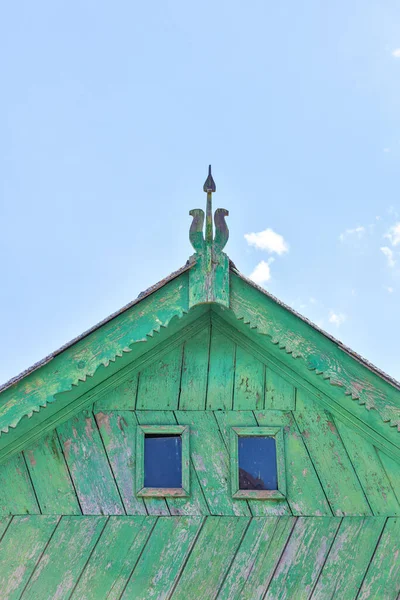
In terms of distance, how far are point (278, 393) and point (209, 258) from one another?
1.04 metres

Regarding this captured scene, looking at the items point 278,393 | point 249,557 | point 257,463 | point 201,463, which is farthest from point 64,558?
point 278,393

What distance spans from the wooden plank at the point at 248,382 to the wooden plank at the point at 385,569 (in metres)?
1.12

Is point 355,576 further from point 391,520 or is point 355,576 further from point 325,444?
point 325,444

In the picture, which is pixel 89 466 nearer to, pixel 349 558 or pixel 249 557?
pixel 249 557

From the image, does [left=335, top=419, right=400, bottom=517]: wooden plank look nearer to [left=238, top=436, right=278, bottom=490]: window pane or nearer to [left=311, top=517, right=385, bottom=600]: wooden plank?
[left=311, top=517, right=385, bottom=600]: wooden plank

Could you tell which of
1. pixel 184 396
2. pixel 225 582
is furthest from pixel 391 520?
pixel 184 396

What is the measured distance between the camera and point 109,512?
14.0 ft

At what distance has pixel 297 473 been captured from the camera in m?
4.38

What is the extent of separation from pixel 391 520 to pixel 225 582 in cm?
111

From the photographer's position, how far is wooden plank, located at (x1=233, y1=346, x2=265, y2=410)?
14.9 feet

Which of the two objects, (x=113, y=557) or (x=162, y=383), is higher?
(x=162, y=383)

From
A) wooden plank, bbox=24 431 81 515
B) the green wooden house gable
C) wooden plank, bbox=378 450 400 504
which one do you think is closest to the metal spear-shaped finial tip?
the green wooden house gable

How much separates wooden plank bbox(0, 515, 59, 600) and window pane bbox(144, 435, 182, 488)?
2.13ft

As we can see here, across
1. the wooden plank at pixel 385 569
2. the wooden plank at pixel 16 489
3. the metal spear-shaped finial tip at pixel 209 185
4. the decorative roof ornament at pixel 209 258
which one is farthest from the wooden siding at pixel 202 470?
the metal spear-shaped finial tip at pixel 209 185
